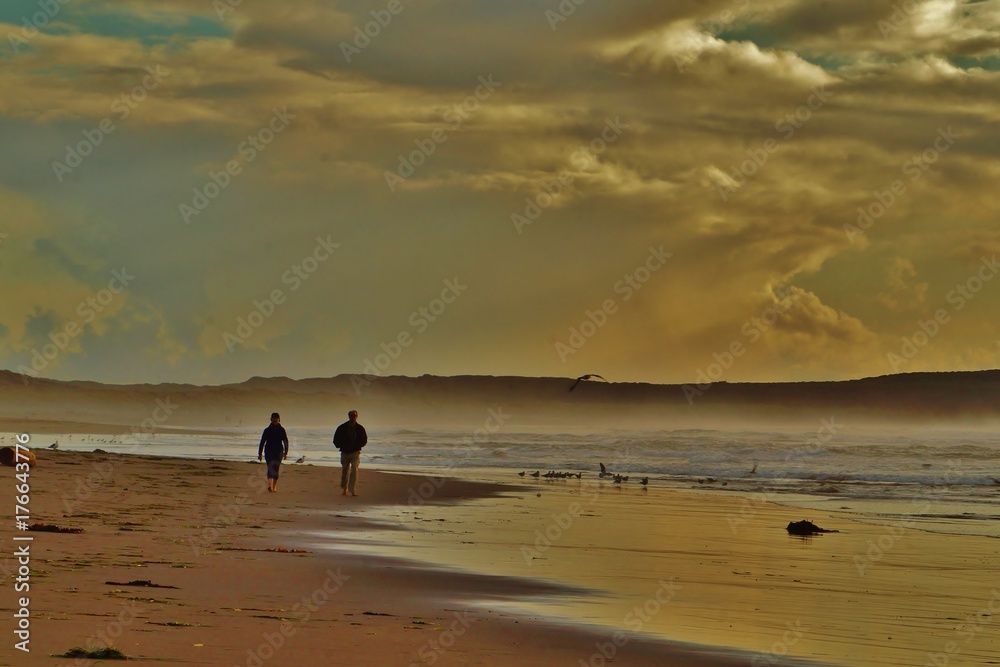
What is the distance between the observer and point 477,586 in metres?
13.4

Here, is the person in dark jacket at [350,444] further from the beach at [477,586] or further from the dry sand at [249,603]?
the dry sand at [249,603]

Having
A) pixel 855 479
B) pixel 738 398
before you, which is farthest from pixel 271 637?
pixel 738 398

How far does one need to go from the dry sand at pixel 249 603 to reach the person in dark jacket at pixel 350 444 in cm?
690

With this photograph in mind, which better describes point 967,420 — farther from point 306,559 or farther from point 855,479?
point 306,559

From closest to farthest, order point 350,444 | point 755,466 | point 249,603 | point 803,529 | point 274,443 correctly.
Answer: point 249,603 → point 803,529 → point 274,443 → point 350,444 → point 755,466

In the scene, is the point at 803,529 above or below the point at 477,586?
above

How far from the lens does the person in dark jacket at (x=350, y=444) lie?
26.1 m

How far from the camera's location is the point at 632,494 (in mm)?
30406

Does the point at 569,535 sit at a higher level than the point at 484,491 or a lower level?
lower

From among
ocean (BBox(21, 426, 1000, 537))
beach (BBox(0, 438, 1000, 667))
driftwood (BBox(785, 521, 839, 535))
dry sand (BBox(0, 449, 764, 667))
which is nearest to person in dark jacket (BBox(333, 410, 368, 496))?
beach (BBox(0, 438, 1000, 667))

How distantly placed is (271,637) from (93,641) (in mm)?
1432

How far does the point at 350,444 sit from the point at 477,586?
13.3m

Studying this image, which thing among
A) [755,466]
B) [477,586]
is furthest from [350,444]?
[755,466]

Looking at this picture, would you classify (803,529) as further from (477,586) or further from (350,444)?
(350,444)
